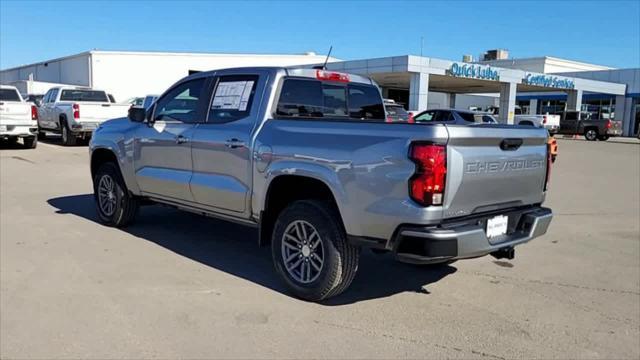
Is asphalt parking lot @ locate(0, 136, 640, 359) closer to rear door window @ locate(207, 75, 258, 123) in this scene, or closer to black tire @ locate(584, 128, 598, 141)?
rear door window @ locate(207, 75, 258, 123)

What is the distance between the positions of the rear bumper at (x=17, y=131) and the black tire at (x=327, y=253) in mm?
15382

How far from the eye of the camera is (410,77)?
3716cm

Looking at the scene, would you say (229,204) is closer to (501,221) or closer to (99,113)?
(501,221)

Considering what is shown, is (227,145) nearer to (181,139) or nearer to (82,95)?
(181,139)

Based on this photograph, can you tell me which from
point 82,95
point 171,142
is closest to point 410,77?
point 82,95

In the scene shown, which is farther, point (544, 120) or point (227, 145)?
point (544, 120)

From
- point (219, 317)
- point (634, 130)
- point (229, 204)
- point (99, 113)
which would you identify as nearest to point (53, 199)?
point (229, 204)

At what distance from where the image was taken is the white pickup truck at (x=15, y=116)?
16766mm

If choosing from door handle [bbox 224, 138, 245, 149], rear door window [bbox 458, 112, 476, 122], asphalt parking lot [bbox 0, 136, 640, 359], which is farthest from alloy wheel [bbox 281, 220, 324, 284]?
rear door window [bbox 458, 112, 476, 122]

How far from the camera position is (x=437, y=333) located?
13.4ft

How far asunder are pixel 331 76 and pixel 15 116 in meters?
14.7

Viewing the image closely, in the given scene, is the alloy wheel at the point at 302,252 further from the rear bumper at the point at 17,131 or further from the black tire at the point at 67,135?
the black tire at the point at 67,135

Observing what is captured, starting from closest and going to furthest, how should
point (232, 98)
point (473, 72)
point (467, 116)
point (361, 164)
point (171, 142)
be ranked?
1. point (361, 164)
2. point (232, 98)
3. point (171, 142)
4. point (467, 116)
5. point (473, 72)

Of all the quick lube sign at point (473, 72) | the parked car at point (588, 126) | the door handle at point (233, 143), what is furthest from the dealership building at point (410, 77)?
the door handle at point (233, 143)
